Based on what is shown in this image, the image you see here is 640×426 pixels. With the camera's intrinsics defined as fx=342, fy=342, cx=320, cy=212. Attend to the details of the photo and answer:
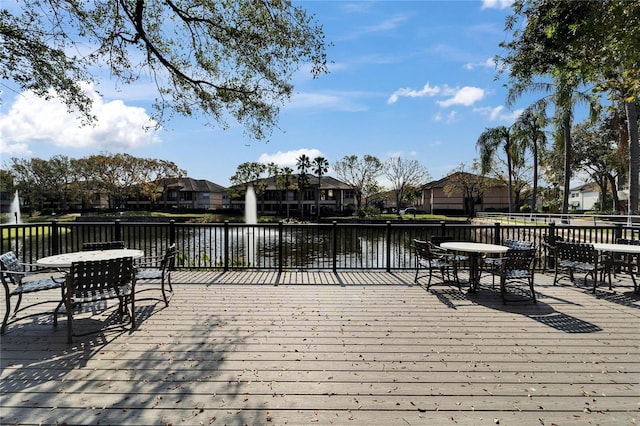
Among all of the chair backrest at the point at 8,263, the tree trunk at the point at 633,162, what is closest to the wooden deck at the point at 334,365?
the chair backrest at the point at 8,263

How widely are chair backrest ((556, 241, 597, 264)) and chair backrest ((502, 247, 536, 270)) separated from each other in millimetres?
1424

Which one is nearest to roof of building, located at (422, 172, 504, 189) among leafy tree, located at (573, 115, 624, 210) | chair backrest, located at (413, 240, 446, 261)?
leafy tree, located at (573, 115, 624, 210)

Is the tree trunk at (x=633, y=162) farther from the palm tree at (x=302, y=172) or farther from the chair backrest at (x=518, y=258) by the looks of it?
the palm tree at (x=302, y=172)

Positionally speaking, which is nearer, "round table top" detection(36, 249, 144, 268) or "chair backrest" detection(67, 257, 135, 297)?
"chair backrest" detection(67, 257, 135, 297)

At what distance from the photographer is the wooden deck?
2.37 metres

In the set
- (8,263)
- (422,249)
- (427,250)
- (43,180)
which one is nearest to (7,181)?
(43,180)

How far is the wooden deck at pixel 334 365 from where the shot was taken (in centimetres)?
237

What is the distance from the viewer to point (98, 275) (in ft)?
12.1

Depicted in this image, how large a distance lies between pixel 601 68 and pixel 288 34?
5400 millimetres

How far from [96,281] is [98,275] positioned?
64 millimetres

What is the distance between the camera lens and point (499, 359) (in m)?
3.20

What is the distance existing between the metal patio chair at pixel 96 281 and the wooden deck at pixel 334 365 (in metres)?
0.38

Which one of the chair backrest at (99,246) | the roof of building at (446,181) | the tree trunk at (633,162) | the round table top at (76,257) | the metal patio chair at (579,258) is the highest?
the roof of building at (446,181)

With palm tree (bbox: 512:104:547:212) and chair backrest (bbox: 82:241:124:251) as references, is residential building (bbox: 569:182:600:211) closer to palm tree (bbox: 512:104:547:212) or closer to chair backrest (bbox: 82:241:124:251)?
palm tree (bbox: 512:104:547:212)
